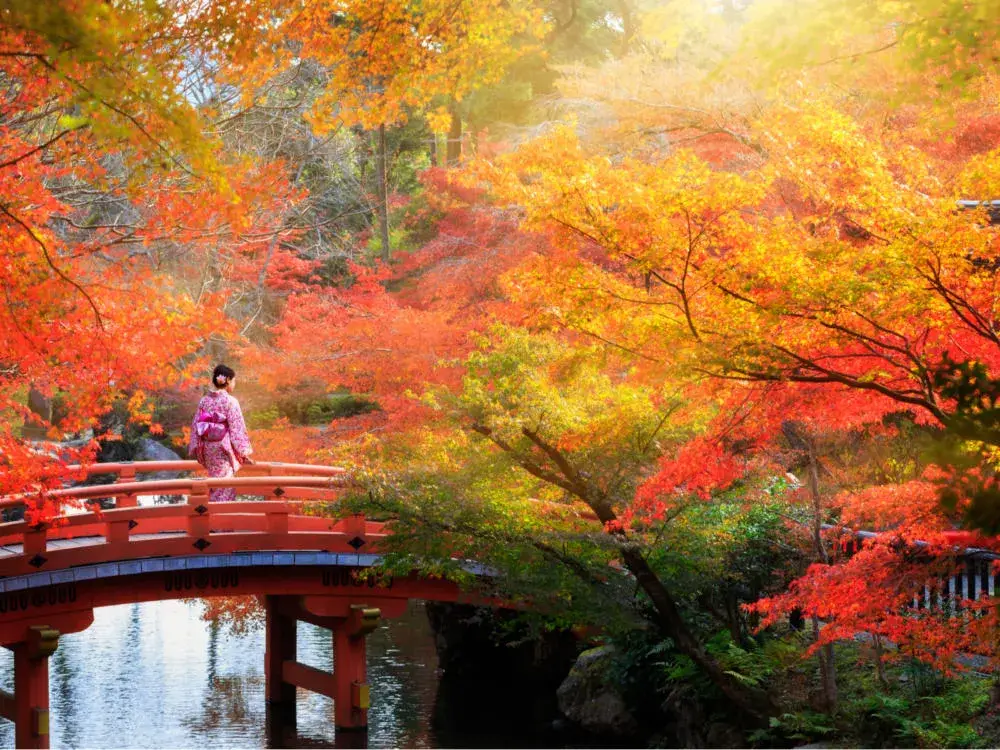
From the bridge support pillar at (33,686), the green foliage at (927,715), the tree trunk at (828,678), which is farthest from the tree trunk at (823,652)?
the bridge support pillar at (33,686)

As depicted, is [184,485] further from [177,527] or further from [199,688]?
[199,688]

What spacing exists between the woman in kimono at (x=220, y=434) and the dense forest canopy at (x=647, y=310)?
2.96ft

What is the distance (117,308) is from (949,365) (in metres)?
7.98

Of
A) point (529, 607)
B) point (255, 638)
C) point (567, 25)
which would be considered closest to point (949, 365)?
point (529, 607)

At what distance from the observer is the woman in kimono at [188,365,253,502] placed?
39.8 ft

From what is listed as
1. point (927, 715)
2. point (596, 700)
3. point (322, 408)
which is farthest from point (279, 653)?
point (322, 408)

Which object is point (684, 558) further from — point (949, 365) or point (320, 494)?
point (949, 365)

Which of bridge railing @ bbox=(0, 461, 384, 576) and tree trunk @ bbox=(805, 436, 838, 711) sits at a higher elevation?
bridge railing @ bbox=(0, 461, 384, 576)

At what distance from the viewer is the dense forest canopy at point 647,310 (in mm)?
5625

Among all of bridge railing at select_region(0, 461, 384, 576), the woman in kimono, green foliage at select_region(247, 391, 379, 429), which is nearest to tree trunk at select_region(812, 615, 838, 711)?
bridge railing at select_region(0, 461, 384, 576)

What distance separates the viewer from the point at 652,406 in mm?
10344

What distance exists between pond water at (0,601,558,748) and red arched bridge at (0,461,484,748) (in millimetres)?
794

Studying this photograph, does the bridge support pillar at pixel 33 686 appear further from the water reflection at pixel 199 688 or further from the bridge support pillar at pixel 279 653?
the bridge support pillar at pixel 279 653

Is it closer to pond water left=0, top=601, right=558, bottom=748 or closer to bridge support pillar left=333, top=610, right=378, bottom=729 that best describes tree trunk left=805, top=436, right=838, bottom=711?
pond water left=0, top=601, right=558, bottom=748
